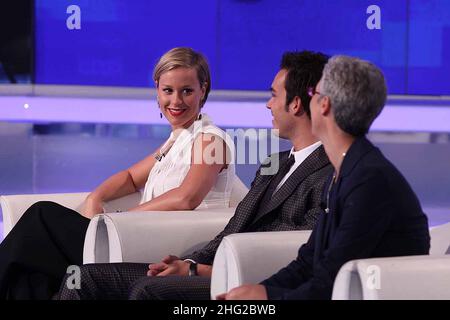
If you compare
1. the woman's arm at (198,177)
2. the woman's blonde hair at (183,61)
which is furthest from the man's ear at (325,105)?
the woman's blonde hair at (183,61)

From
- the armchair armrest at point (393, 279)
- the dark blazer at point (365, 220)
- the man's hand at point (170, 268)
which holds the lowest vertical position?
the man's hand at point (170, 268)

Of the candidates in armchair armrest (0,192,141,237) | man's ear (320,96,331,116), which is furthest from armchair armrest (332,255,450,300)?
armchair armrest (0,192,141,237)

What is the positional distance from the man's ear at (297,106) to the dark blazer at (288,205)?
13 cm

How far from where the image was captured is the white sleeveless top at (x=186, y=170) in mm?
3400


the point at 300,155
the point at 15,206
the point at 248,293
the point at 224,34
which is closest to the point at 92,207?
the point at 15,206

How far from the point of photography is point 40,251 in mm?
3162

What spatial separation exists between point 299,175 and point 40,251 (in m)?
0.97

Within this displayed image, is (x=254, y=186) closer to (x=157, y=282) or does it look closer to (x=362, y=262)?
(x=157, y=282)

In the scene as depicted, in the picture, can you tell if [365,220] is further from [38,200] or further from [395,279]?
[38,200]

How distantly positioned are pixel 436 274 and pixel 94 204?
1786 millimetres

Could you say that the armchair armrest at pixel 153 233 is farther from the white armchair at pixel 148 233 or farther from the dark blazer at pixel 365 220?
the dark blazer at pixel 365 220

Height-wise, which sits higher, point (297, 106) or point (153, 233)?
point (297, 106)
